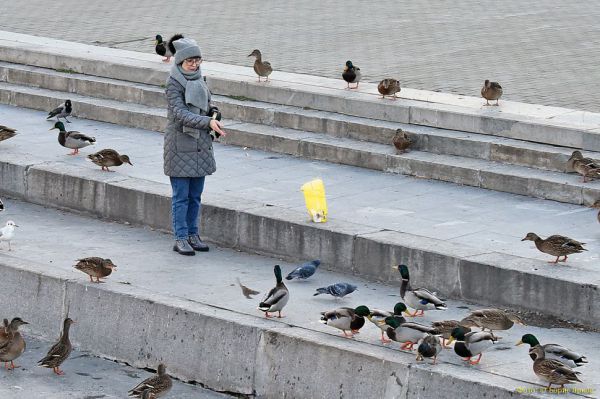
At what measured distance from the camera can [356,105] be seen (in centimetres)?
1775

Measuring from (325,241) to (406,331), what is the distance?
2.78 m

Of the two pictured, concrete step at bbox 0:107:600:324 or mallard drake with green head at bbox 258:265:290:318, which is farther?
concrete step at bbox 0:107:600:324

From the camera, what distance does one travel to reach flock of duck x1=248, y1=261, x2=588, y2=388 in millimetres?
9922

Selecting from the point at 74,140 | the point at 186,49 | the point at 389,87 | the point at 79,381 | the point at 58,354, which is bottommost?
the point at 79,381

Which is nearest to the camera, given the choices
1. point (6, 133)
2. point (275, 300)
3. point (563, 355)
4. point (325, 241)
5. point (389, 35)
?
point (563, 355)

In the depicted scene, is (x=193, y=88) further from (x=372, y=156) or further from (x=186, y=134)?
(x=372, y=156)

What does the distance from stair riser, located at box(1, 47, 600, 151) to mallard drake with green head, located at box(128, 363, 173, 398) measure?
6666mm

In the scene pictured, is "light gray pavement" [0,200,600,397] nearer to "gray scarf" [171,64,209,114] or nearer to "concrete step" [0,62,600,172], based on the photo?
"gray scarf" [171,64,209,114]

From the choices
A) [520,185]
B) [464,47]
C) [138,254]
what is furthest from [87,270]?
[464,47]

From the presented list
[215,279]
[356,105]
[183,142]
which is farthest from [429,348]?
[356,105]

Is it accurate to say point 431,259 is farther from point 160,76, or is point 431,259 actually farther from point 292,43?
point 292,43

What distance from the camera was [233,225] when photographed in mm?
13922

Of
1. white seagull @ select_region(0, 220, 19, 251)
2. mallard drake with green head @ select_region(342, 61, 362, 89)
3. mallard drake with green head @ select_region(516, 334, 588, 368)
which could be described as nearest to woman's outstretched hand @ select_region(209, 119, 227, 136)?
white seagull @ select_region(0, 220, 19, 251)

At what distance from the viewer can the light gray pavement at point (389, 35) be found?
769 inches
